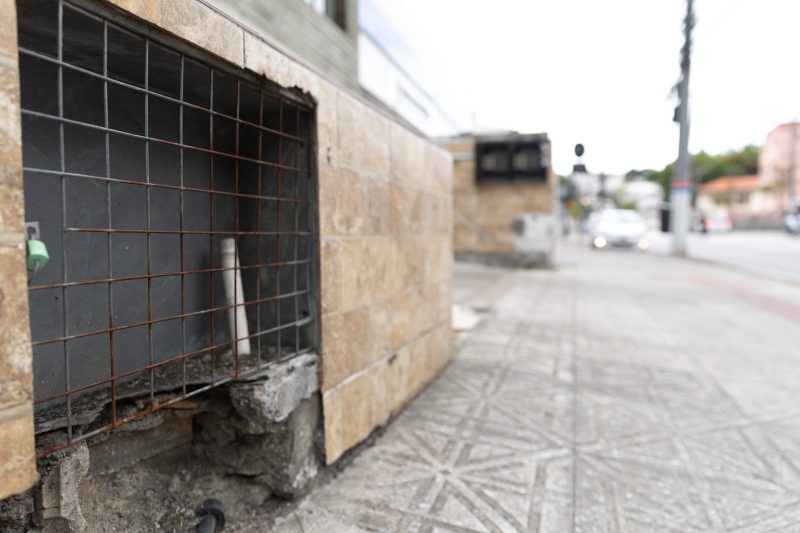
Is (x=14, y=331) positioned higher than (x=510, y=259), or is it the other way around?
(x=14, y=331)

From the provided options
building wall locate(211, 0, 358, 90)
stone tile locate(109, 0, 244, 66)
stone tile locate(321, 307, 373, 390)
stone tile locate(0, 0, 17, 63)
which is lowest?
stone tile locate(321, 307, 373, 390)

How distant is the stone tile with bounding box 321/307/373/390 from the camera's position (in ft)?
7.86

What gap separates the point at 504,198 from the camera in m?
12.9

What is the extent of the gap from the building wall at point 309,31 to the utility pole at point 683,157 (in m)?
9.86

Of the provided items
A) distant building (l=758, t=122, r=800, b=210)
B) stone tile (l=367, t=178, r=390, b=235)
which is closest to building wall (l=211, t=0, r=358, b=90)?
stone tile (l=367, t=178, r=390, b=235)

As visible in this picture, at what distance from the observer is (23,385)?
1.21 m

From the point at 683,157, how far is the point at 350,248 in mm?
16296

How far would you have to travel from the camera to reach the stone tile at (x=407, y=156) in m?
3.07

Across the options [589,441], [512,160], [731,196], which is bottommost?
[589,441]

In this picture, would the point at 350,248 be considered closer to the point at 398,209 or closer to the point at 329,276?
the point at 329,276

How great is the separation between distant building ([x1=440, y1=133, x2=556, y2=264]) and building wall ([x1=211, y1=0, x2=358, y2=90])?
5.34 meters

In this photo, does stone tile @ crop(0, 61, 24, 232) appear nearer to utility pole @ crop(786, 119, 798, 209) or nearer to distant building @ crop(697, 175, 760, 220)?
utility pole @ crop(786, 119, 798, 209)

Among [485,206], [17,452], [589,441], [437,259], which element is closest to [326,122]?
[17,452]

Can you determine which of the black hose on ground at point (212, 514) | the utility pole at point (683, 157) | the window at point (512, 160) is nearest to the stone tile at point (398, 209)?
the black hose on ground at point (212, 514)
